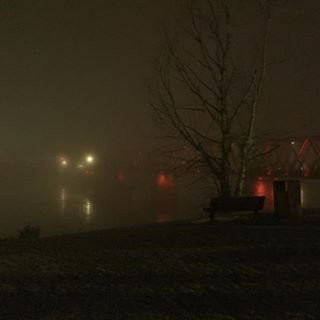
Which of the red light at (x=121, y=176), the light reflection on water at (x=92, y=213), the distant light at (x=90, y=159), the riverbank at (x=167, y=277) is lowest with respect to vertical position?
the riverbank at (x=167, y=277)

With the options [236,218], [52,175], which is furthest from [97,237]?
[52,175]

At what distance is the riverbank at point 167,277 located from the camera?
5984mm

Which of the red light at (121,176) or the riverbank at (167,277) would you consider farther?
the red light at (121,176)

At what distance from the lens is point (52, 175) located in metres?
111

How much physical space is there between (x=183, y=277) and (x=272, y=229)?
4630 millimetres

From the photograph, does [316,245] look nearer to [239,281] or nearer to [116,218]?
[239,281]

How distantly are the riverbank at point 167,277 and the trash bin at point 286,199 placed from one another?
2.16 meters

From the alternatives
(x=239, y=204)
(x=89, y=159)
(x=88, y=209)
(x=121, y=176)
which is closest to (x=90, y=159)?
(x=89, y=159)

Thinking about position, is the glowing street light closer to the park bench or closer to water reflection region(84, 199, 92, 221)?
water reflection region(84, 199, 92, 221)

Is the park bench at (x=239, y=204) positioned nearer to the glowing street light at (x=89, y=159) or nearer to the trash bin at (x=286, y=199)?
the trash bin at (x=286, y=199)

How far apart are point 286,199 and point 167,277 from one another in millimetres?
6671

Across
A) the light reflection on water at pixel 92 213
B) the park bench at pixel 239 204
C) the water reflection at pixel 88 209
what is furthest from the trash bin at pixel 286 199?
the water reflection at pixel 88 209

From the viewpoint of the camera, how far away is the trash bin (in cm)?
1330

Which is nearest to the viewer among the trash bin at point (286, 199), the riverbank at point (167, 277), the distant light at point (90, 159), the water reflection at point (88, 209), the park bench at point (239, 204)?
the riverbank at point (167, 277)
